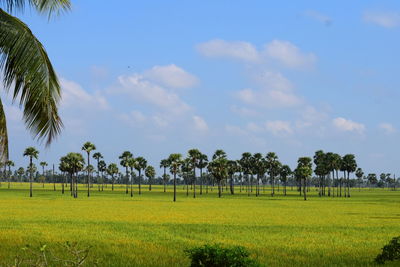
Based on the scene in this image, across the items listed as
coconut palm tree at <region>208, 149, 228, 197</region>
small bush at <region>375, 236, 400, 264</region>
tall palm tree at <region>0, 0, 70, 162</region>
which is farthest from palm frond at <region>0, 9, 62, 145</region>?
coconut palm tree at <region>208, 149, 228, 197</region>

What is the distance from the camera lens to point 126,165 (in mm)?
153000

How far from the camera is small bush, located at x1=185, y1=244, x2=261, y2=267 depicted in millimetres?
12312

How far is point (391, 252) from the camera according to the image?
65.3 ft

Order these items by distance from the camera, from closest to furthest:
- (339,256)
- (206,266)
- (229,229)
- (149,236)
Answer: (206,266), (339,256), (149,236), (229,229)

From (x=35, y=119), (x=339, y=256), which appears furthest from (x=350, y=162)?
(x=35, y=119)

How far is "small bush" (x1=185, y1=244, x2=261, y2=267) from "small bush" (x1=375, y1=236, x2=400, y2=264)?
387 inches

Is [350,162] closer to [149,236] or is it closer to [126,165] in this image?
[126,165]

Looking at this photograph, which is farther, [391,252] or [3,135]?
[391,252]

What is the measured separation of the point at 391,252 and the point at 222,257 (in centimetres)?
1059

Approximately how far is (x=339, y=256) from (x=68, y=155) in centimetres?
12261

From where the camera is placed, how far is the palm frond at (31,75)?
48.3 feet

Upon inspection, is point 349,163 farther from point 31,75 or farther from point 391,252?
point 31,75

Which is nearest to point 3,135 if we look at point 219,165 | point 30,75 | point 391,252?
point 30,75

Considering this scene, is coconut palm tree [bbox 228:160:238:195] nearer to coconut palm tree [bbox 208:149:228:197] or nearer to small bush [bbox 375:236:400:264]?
coconut palm tree [bbox 208:149:228:197]
